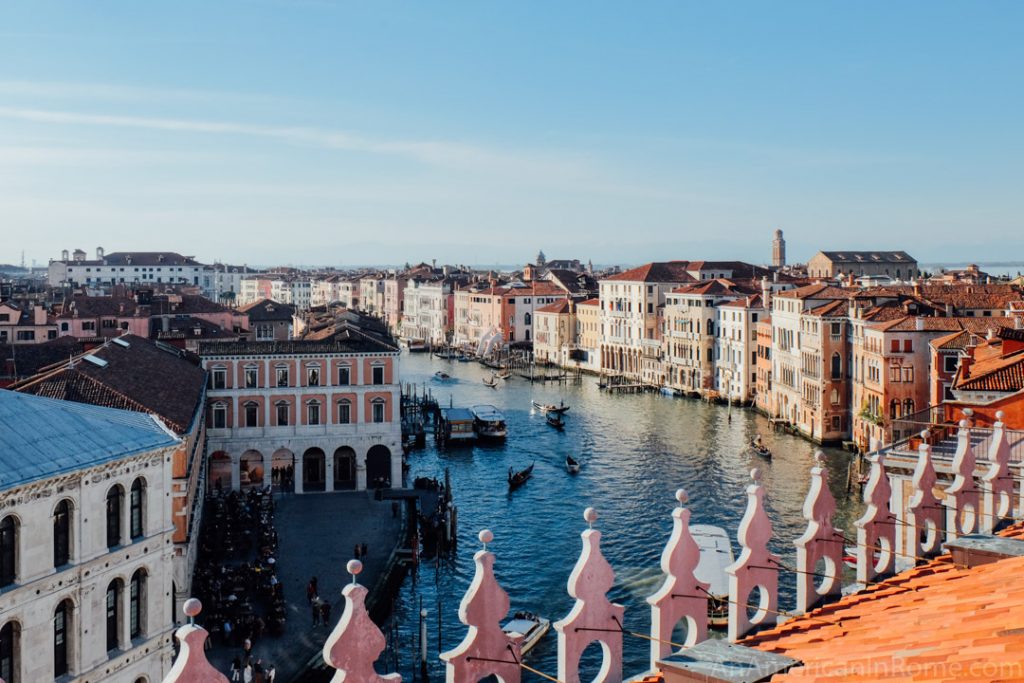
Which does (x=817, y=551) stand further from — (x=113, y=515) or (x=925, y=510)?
(x=113, y=515)

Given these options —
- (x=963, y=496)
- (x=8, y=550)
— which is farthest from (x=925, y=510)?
(x=8, y=550)

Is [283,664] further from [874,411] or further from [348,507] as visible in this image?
[874,411]

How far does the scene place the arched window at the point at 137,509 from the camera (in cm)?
1403

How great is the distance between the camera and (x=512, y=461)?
3559 centimetres

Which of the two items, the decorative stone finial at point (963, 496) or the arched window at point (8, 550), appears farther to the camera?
the arched window at point (8, 550)

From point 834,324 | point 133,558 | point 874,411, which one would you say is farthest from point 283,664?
point 834,324

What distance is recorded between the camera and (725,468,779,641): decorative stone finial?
4949 millimetres

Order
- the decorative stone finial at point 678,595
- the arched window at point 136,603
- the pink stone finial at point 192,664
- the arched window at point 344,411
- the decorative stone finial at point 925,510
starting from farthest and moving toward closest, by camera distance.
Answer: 1. the arched window at point 344,411
2. the arched window at point 136,603
3. the decorative stone finial at point 925,510
4. the decorative stone finial at point 678,595
5. the pink stone finial at point 192,664

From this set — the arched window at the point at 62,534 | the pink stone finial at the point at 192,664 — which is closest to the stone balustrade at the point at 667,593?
the pink stone finial at the point at 192,664

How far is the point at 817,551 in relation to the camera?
5477 millimetres

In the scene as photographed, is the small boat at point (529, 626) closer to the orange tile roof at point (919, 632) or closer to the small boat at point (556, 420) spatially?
the orange tile roof at point (919, 632)

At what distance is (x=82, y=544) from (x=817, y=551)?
10236 millimetres

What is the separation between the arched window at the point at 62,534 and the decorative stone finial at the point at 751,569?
9.97m

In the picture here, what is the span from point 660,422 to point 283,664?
30.3m
